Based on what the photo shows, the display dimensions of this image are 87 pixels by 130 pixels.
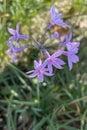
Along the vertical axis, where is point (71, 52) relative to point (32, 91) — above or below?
above

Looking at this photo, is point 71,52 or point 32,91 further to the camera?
point 32,91

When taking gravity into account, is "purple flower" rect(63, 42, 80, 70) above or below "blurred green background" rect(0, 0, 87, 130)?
above

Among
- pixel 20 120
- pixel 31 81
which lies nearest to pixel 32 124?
pixel 20 120

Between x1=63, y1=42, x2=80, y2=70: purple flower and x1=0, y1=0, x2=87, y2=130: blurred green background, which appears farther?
x1=0, y1=0, x2=87, y2=130: blurred green background

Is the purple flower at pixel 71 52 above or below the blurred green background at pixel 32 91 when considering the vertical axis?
above

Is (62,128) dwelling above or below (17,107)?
below

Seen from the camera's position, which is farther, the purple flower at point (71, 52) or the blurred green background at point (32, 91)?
the blurred green background at point (32, 91)

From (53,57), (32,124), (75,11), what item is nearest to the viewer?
(53,57)

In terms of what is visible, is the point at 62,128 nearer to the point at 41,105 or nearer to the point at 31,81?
the point at 41,105
